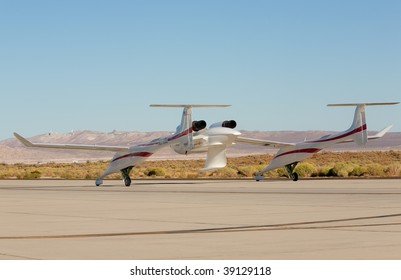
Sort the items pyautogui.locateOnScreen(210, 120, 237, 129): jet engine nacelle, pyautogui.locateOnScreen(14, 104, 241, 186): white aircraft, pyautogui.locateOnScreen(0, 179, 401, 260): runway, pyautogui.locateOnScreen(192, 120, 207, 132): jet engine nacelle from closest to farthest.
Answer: pyautogui.locateOnScreen(0, 179, 401, 260): runway, pyautogui.locateOnScreen(14, 104, 241, 186): white aircraft, pyautogui.locateOnScreen(192, 120, 207, 132): jet engine nacelle, pyautogui.locateOnScreen(210, 120, 237, 129): jet engine nacelle

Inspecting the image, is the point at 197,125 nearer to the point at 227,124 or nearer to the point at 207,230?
the point at 227,124

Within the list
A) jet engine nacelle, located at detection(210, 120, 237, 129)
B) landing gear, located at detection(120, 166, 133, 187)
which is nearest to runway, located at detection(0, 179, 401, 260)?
landing gear, located at detection(120, 166, 133, 187)

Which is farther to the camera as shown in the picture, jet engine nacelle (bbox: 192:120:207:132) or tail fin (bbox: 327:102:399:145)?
tail fin (bbox: 327:102:399:145)

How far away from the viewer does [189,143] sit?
186ft

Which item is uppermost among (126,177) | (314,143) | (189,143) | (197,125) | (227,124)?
(227,124)

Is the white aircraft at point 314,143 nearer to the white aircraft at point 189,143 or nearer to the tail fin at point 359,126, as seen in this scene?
the tail fin at point 359,126

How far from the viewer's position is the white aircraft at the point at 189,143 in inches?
2254

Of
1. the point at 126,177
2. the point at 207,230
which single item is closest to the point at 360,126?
the point at 126,177

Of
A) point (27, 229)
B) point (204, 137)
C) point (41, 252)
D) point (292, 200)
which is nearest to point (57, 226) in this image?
point (27, 229)

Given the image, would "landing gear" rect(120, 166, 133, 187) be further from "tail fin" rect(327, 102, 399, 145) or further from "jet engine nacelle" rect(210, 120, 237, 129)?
"tail fin" rect(327, 102, 399, 145)

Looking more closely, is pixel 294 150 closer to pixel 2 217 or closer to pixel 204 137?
pixel 204 137

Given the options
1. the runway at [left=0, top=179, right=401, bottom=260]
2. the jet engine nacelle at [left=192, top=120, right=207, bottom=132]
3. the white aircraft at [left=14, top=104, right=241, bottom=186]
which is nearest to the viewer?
the runway at [left=0, top=179, right=401, bottom=260]

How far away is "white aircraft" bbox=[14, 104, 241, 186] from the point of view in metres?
57.2

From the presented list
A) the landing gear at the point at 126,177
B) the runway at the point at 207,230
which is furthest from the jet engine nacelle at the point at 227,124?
the runway at the point at 207,230
